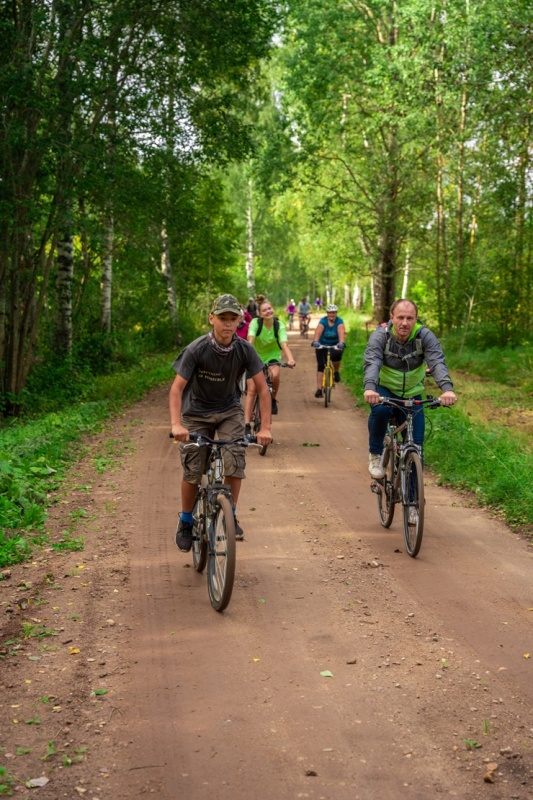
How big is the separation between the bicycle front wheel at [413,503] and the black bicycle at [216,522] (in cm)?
179

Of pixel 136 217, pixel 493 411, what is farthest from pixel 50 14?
pixel 493 411

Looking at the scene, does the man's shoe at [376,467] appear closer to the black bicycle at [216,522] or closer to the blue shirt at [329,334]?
the black bicycle at [216,522]

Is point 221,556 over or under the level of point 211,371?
under

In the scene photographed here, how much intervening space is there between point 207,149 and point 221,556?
14202 millimetres

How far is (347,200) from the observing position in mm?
27812

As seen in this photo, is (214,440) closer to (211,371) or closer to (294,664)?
(211,371)

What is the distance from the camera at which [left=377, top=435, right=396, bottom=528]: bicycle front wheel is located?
26.7 feet

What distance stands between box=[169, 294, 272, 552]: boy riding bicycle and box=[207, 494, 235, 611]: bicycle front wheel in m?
0.22

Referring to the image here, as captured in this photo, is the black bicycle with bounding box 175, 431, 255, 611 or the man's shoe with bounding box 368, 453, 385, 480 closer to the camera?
the black bicycle with bounding box 175, 431, 255, 611

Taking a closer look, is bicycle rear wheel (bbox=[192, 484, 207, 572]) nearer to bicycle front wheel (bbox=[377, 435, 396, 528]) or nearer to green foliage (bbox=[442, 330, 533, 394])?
bicycle front wheel (bbox=[377, 435, 396, 528])

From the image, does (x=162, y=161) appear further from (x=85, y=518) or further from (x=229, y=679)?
(x=229, y=679)

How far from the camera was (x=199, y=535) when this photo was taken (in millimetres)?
6734

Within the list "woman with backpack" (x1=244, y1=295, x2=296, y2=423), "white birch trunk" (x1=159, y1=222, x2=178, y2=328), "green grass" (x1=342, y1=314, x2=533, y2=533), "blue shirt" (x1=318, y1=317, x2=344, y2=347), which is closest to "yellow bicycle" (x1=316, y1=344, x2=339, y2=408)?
"blue shirt" (x1=318, y1=317, x2=344, y2=347)

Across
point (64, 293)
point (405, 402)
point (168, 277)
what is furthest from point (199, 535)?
point (168, 277)
